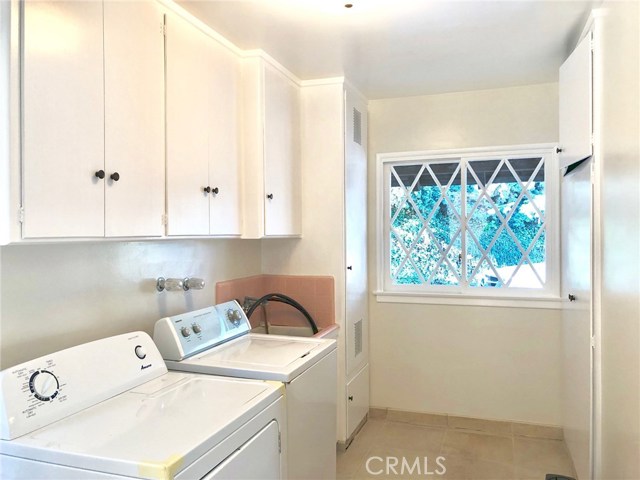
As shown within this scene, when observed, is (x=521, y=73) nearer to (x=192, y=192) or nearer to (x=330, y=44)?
(x=330, y=44)

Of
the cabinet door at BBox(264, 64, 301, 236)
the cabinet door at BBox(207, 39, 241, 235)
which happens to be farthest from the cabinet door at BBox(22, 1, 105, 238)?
the cabinet door at BBox(264, 64, 301, 236)

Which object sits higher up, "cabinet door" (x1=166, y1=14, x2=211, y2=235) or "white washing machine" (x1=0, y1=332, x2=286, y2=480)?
"cabinet door" (x1=166, y1=14, x2=211, y2=235)

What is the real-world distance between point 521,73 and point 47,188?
2808mm

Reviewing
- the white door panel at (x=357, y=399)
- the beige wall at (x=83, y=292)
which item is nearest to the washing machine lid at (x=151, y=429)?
the beige wall at (x=83, y=292)

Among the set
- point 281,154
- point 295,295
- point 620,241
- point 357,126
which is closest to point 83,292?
point 281,154

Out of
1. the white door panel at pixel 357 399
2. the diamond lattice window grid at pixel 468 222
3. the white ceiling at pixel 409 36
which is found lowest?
the white door panel at pixel 357 399

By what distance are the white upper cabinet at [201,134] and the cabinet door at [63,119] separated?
Result: 405mm

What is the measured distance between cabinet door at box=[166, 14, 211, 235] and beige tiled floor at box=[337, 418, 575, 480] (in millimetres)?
1796

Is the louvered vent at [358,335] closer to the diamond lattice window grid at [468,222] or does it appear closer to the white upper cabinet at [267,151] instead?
the diamond lattice window grid at [468,222]

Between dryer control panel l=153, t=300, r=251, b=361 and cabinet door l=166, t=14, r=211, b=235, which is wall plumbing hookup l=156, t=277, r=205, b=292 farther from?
cabinet door l=166, t=14, r=211, b=235

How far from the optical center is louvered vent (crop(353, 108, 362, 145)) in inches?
131

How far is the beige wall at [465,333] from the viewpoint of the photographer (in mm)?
3279

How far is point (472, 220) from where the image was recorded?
11.4 ft

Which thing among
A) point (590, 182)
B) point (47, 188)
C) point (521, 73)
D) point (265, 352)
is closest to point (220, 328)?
point (265, 352)
